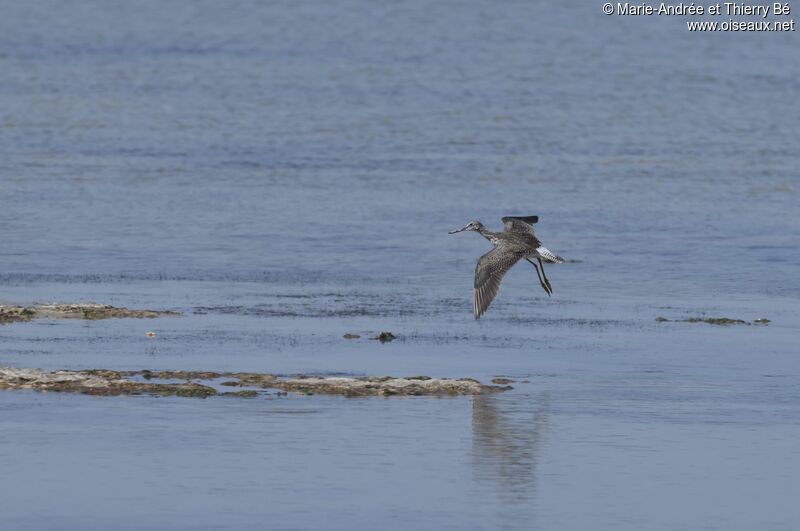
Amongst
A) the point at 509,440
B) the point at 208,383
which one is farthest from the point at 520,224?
the point at 509,440

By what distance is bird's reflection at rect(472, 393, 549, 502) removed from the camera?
17344 millimetres

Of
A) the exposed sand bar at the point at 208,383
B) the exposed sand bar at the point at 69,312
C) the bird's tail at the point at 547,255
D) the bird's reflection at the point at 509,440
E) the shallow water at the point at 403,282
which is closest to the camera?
the shallow water at the point at 403,282

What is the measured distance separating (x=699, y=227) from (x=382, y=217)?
6.84m

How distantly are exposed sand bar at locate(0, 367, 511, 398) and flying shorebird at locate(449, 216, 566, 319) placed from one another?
1.70 meters

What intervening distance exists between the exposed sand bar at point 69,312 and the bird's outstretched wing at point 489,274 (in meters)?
5.34

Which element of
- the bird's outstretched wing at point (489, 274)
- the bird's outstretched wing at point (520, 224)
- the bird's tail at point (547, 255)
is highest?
the bird's outstretched wing at point (520, 224)

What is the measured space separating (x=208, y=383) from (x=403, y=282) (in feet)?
36.2

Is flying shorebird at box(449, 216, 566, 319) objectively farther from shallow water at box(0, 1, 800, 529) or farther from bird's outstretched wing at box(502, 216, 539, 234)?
shallow water at box(0, 1, 800, 529)

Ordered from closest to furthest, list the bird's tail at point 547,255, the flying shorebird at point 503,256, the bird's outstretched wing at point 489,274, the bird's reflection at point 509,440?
the bird's reflection at point 509,440, the bird's outstretched wing at point 489,274, the flying shorebird at point 503,256, the bird's tail at point 547,255

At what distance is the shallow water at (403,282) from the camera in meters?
17.2

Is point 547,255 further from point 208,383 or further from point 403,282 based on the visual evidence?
point 403,282

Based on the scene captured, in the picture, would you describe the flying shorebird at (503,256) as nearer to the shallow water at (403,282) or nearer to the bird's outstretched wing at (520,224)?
the bird's outstretched wing at (520,224)

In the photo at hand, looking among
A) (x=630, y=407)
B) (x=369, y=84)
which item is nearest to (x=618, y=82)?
(x=369, y=84)

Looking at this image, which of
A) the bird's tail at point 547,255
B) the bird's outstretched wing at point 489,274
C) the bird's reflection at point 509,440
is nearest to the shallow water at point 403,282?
the bird's reflection at point 509,440
